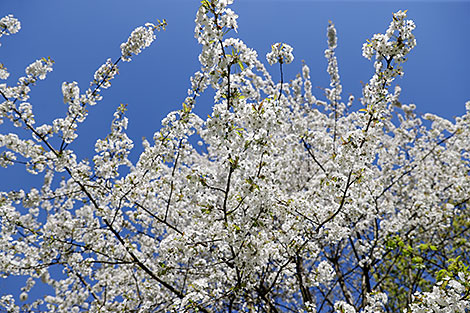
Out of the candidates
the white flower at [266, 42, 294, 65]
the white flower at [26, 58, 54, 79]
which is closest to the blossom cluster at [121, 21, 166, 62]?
the white flower at [26, 58, 54, 79]

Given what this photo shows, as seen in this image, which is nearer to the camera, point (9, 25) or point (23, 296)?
point (9, 25)

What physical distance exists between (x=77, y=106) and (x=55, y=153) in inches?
27.8

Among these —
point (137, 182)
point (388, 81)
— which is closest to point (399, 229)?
point (388, 81)

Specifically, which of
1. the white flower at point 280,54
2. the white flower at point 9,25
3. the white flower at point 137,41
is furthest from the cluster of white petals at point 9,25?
the white flower at point 280,54

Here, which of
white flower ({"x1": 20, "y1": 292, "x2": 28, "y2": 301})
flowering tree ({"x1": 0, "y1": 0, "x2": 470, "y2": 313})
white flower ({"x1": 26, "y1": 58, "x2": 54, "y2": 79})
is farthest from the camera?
white flower ({"x1": 20, "y1": 292, "x2": 28, "y2": 301})

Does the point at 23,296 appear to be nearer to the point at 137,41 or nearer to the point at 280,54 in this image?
the point at 137,41

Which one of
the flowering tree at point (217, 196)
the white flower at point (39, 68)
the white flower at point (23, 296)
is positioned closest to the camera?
the flowering tree at point (217, 196)

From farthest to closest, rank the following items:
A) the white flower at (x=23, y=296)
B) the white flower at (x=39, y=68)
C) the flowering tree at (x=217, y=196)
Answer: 1. the white flower at (x=23, y=296)
2. the white flower at (x=39, y=68)
3. the flowering tree at (x=217, y=196)

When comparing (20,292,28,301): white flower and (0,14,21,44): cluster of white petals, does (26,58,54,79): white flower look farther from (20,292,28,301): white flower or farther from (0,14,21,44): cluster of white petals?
(20,292,28,301): white flower

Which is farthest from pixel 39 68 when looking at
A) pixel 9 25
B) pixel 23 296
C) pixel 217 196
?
pixel 23 296

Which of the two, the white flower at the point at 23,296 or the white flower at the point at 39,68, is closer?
the white flower at the point at 39,68

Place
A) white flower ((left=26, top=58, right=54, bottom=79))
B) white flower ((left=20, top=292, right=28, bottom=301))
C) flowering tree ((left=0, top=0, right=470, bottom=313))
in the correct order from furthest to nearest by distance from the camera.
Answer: white flower ((left=20, top=292, right=28, bottom=301)), white flower ((left=26, top=58, right=54, bottom=79)), flowering tree ((left=0, top=0, right=470, bottom=313))

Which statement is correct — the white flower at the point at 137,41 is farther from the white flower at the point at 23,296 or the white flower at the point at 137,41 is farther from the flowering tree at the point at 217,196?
the white flower at the point at 23,296

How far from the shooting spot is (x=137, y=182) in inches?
164
